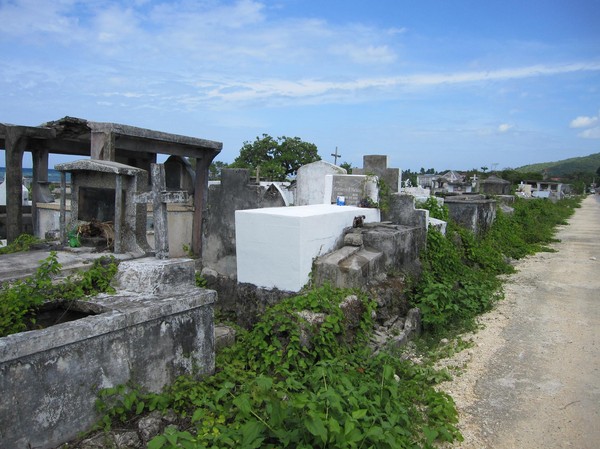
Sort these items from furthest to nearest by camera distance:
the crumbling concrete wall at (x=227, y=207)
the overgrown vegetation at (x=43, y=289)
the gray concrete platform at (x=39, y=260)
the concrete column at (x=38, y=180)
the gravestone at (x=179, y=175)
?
1. the gravestone at (x=179, y=175)
2. the concrete column at (x=38, y=180)
3. the crumbling concrete wall at (x=227, y=207)
4. the gray concrete platform at (x=39, y=260)
5. the overgrown vegetation at (x=43, y=289)

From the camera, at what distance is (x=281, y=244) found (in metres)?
6.05

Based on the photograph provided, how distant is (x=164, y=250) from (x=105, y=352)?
1.28 metres

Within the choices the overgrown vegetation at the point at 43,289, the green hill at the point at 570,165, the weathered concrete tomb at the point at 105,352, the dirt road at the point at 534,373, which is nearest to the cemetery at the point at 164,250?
the weathered concrete tomb at the point at 105,352

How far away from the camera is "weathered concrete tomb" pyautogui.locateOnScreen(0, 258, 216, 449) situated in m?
2.92

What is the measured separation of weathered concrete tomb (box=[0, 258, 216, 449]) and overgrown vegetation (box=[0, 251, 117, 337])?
0.48ft

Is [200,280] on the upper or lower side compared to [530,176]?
lower

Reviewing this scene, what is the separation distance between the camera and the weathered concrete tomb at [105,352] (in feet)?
9.59

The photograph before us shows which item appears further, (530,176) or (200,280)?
(530,176)

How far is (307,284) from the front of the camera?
603cm

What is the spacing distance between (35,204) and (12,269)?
614cm

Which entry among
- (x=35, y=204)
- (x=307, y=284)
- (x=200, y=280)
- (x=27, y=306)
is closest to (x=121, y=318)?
(x=27, y=306)

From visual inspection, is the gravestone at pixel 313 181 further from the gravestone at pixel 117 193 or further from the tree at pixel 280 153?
the tree at pixel 280 153

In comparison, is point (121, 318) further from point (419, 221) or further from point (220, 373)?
point (419, 221)

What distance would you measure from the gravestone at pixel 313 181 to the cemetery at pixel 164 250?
0.11 feet
